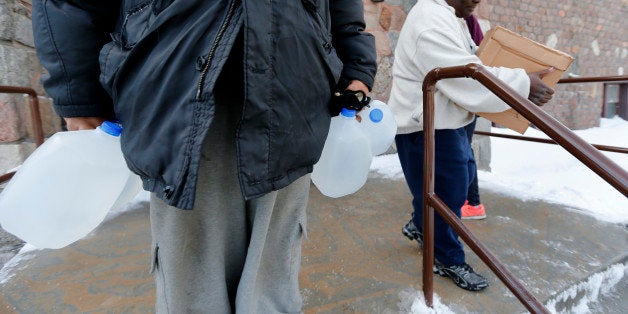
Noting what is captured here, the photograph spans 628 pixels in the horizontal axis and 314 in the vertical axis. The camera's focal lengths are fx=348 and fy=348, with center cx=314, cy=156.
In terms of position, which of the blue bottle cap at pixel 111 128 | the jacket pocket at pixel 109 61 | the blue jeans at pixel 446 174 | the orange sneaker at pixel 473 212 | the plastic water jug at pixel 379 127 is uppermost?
the jacket pocket at pixel 109 61

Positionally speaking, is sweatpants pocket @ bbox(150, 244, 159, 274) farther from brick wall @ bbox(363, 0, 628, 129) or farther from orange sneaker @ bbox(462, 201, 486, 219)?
brick wall @ bbox(363, 0, 628, 129)

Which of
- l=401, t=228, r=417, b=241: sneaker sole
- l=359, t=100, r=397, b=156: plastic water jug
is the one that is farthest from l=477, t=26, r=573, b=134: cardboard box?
l=401, t=228, r=417, b=241: sneaker sole

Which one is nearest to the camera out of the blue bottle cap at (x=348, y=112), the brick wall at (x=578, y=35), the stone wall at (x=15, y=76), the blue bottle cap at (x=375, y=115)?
the blue bottle cap at (x=348, y=112)

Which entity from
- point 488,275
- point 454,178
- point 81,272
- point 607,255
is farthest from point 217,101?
point 607,255

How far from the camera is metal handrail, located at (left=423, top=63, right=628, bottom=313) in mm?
910

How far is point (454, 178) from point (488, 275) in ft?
2.14

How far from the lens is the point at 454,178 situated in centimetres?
181

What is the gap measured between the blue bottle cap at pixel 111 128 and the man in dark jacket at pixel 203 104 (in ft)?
0.11

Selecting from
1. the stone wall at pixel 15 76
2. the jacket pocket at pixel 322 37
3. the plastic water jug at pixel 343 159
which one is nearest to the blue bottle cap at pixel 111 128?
the jacket pocket at pixel 322 37

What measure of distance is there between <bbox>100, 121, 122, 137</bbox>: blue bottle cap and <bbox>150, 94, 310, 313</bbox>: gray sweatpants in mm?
215

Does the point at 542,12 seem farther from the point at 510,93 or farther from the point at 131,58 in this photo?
the point at 131,58

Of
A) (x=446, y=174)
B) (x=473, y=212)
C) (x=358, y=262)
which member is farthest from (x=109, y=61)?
(x=473, y=212)

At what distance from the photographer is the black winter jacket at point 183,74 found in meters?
0.78

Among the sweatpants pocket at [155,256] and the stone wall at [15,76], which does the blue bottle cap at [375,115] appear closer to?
the sweatpants pocket at [155,256]
